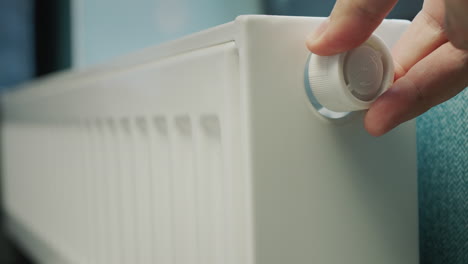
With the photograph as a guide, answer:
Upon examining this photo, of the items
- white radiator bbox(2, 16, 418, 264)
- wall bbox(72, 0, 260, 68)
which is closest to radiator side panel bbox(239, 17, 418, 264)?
white radiator bbox(2, 16, 418, 264)

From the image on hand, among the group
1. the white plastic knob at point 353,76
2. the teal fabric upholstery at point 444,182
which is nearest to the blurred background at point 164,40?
the teal fabric upholstery at point 444,182

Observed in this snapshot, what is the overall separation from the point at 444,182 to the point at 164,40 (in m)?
0.78

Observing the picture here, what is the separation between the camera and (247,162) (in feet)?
1.03

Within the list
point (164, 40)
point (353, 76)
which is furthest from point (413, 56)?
point (164, 40)

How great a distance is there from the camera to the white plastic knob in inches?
11.9

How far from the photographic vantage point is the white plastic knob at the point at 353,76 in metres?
0.30

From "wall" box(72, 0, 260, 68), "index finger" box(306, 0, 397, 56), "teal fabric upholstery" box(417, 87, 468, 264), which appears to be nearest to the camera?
"index finger" box(306, 0, 397, 56)

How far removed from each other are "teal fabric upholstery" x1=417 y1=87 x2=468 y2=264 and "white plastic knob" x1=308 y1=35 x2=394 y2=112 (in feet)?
0.36

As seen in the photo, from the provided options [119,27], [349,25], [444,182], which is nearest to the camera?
[349,25]

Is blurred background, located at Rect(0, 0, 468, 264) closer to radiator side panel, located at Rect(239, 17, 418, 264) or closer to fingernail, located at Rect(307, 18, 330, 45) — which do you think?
radiator side panel, located at Rect(239, 17, 418, 264)

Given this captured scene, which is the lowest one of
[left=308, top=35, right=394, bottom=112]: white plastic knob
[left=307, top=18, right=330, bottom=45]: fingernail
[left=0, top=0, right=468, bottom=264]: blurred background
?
[left=0, top=0, right=468, bottom=264]: blurred background

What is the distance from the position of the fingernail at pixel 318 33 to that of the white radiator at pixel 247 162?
17 millimetres

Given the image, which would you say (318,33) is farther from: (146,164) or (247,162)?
(146,164)

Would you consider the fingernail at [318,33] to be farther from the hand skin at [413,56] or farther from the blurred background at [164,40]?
the blurred background at [164,40]
